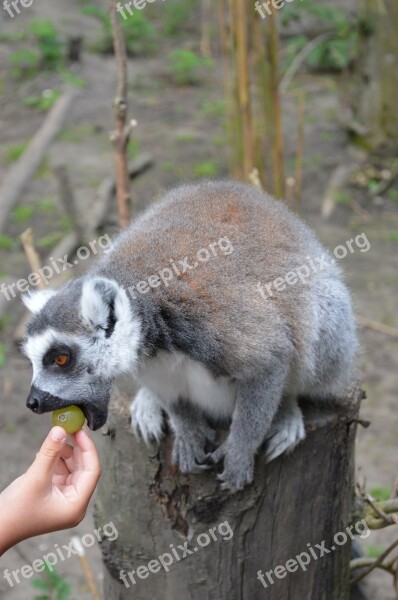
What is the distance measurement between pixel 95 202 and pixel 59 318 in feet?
18.6

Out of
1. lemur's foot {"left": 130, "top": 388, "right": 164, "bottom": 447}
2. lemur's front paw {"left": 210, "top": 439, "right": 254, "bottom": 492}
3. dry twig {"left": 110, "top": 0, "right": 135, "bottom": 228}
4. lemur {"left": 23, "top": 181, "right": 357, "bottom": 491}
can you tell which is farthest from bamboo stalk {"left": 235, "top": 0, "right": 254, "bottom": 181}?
lemur's front paw {"left": 210, "top": 439, "right": 254, "bottom": 492}

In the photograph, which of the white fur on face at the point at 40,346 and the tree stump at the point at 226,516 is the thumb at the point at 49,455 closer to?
the white fur on face at the point at 40,346

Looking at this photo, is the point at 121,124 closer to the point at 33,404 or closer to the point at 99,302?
the point at 99,302

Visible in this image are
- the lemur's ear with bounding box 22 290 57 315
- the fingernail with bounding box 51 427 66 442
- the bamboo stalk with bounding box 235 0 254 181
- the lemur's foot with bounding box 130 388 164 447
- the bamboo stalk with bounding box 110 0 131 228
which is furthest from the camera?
the bamboo stalk with bounding box 235 0 254 181

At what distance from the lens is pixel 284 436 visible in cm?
313

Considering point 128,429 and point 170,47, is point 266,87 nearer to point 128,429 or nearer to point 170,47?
point 128,429

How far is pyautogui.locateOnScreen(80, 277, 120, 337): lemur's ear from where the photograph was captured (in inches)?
111

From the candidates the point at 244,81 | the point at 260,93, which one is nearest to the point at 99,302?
the point at 244,81

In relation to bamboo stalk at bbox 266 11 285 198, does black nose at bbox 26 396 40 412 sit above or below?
above

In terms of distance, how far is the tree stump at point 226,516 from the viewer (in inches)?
123

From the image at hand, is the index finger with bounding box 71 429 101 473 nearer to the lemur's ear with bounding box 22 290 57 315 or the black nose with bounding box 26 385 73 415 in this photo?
the black nose with bounding box 26 385 73 415

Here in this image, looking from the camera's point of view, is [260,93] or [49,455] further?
[260,93]

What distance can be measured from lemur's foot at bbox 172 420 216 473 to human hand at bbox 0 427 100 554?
0.48 meters

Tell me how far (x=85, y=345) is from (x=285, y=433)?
87 centimetres
